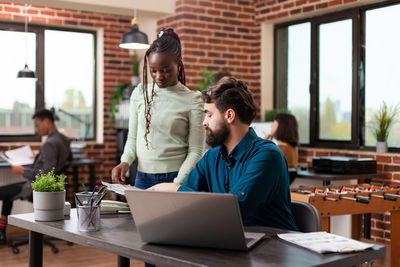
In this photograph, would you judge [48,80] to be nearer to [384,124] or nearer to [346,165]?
[346,165]

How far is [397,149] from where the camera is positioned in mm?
4883

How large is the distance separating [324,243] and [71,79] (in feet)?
18.5

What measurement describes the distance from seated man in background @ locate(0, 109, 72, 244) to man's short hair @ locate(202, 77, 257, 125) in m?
2.86

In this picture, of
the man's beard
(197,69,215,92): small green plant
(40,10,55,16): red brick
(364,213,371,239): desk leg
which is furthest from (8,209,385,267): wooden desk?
(40,10,55,16): red brick

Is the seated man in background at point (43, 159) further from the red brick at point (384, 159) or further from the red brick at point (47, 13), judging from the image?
the red brick at point (384, 159)

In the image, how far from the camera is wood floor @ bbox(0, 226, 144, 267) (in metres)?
4.39

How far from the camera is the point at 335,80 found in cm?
552

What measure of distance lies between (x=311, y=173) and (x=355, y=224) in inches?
22.2

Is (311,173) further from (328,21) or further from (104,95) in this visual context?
(104,95)

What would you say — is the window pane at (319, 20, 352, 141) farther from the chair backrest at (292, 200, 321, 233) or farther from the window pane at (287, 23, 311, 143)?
the chair backrest at (292, 200, 321, 233)

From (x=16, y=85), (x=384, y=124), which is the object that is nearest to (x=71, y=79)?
(x=16, y=85)

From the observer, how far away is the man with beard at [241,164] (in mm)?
1833

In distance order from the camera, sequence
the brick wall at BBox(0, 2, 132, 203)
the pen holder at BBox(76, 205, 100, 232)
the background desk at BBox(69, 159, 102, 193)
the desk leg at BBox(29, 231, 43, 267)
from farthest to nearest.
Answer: the brick wall at BBox(0, 2, 132, 203) → the background desk at BBox(69, 159, 102, 193) → the desk leg at BBox(29, 231, 43, 267) → the pen holder at BBox(76, 205, 100, 232)

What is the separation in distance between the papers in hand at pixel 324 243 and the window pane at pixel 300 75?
4.24 metres
